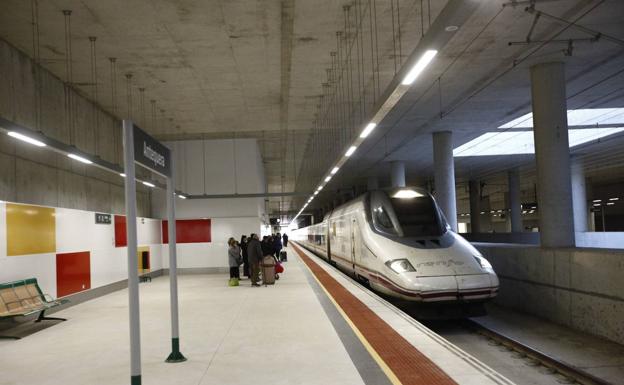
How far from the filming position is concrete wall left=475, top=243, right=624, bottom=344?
30.0 feet

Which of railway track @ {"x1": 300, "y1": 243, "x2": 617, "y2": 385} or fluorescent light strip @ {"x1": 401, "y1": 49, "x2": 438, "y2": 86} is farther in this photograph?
railway track @ {"x1": 300, "y1": 243, "x2": 617, "y2": 385}

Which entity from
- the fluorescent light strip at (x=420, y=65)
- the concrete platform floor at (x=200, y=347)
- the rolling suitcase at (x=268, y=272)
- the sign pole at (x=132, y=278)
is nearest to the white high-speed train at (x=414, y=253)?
the concrete platform floor at (x=200, y=347)

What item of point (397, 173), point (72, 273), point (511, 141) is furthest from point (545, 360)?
point (397, 173)

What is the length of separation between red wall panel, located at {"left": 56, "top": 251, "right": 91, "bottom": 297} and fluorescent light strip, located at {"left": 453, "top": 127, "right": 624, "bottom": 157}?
17838mm

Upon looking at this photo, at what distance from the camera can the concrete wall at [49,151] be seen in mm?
9727

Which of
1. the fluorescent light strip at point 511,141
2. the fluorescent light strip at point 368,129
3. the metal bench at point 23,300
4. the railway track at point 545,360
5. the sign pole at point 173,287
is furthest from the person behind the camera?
the fluorescent light strip at point 511,141

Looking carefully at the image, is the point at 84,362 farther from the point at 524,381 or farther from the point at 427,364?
the point at 524,381

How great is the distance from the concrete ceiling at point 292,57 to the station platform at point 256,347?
481 centimetres

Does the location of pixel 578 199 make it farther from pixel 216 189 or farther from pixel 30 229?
pixel 30 229

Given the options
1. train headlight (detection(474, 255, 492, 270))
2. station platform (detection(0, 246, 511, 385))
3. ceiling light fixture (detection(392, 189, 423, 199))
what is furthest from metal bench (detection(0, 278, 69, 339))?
train headlight (detection(474, 255, 492, 270))

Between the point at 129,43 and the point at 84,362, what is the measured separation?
646 cm

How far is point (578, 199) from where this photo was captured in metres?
32.6

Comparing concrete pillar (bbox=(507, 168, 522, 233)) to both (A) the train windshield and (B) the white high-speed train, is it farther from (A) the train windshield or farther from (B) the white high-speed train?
(A) the train windshield

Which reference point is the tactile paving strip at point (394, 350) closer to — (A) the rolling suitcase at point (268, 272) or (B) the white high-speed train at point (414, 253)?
(B) the white high-speed train at point (414, 253)
